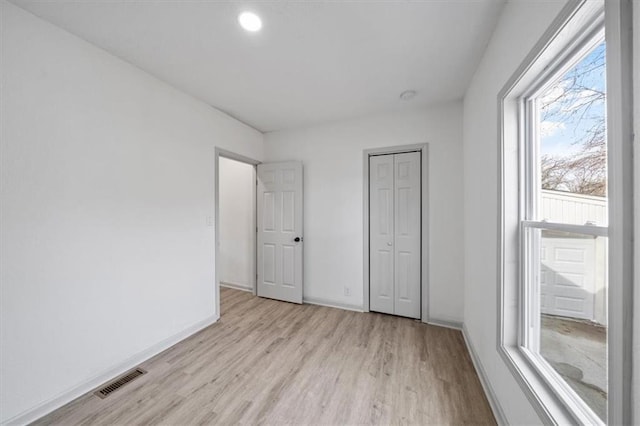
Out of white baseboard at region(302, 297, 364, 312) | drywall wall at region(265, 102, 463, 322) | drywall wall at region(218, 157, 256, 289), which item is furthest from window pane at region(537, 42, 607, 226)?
drywall wall at region(218, 157, 256, 289)

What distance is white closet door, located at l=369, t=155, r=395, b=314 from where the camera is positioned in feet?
9.91

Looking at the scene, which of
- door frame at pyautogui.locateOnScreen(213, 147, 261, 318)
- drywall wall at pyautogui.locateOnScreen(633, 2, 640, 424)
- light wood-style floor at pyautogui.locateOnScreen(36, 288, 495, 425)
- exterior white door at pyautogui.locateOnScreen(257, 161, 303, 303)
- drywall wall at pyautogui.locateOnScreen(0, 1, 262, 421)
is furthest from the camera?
exterior white door at pyautogui.locateOnScreen(257, 161, 303, 303)

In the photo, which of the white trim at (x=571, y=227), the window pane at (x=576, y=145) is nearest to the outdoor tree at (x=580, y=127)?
the window pane at (x=576, y=145)

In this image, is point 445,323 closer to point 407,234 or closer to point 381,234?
point 407,234

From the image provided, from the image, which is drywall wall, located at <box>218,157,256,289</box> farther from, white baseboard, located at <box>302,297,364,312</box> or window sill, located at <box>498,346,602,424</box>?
window sill, located at <box>498,346,602,424</box>

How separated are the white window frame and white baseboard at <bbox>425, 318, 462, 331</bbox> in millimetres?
1369

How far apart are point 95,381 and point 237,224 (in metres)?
2.62

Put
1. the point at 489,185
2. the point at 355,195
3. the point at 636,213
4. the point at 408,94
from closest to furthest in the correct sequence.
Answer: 1. the point at 636,213
2. the point at 489,185
3. the point at 408,94
4. the point at 355,195

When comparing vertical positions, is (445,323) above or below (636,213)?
below

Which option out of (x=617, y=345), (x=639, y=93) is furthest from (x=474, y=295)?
(x=639, y=93)

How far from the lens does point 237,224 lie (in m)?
4.15

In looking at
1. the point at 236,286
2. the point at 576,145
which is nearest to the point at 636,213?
the point at 576,145

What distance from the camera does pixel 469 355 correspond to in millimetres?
2170

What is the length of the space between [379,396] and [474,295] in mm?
1224
